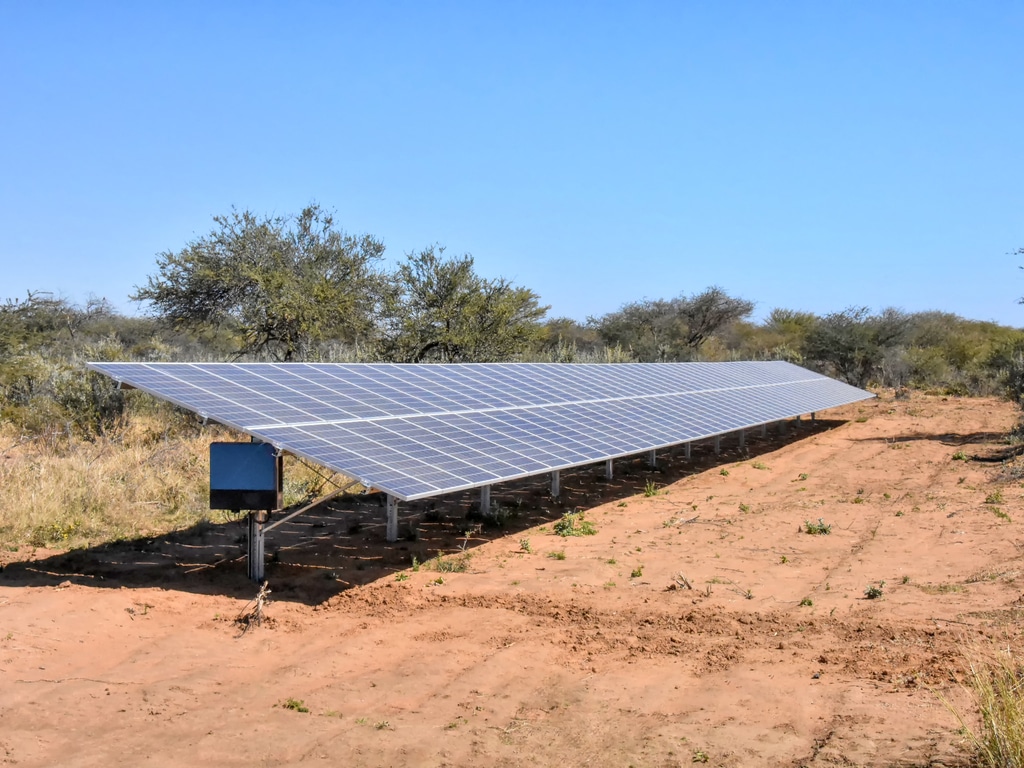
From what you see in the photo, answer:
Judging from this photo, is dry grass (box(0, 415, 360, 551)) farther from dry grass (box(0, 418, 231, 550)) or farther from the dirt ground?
the dirt ground

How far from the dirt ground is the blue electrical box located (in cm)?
92

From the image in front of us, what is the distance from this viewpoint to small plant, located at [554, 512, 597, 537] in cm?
1191

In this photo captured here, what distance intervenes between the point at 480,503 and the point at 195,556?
4.09m

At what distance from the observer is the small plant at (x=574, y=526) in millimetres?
11906

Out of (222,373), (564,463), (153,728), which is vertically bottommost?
(153,728)

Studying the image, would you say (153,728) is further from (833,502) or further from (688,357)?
(688,357)

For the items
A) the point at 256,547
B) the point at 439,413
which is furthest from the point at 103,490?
the point at 439,413

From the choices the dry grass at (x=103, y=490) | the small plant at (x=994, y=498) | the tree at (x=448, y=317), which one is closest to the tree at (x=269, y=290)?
the tree at (x=448, y=317)

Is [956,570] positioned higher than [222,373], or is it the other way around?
[222,373]

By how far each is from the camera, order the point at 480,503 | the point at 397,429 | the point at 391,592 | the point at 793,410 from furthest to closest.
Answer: the point at 793,410 → the point at 480,503 → the point at 397,429 → the point at 391,592

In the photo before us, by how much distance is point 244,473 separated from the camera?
8930 millimetres

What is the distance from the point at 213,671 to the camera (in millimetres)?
6945

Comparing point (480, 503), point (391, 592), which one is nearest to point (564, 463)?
point (480, 503)

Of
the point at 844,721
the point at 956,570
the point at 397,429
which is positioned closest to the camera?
the point at 844,721
